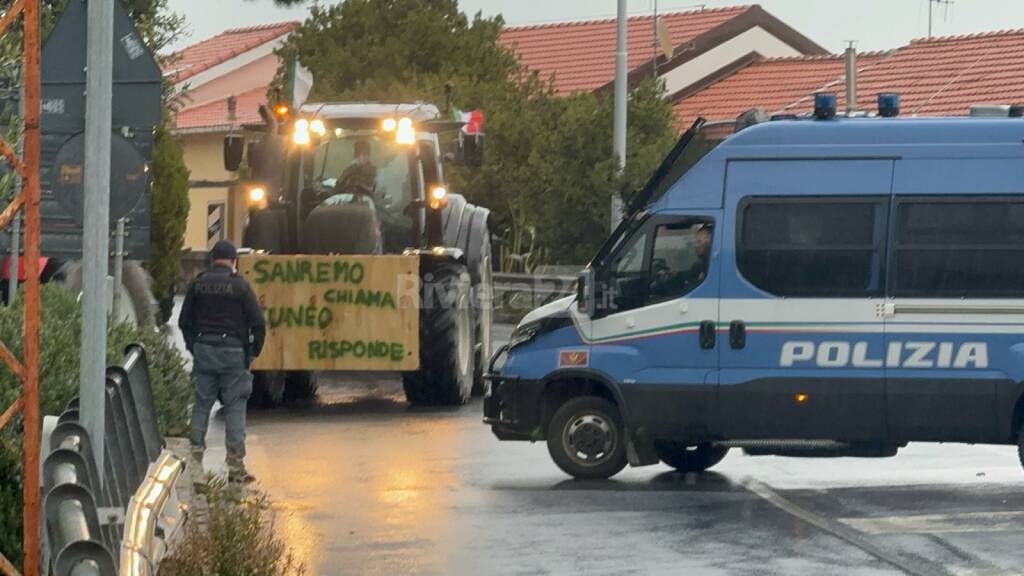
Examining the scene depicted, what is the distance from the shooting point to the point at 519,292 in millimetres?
37250

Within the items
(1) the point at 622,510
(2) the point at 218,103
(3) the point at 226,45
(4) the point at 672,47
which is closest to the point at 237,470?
(1) the point at 622,510

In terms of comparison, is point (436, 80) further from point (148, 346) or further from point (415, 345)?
point (148, 346)

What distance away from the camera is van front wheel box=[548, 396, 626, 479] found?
48.8 feet

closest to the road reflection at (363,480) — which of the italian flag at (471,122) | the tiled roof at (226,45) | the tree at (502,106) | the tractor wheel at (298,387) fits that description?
the tractor wheel at (298,387)

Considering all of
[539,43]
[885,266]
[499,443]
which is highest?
[539,43]

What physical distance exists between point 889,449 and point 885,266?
1254 mm

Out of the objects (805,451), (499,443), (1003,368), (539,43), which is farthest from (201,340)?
(539,43)

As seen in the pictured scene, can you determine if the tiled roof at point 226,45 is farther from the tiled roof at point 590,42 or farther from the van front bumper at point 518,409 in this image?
the van front bumper at point 518,409

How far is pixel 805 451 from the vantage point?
46.9 feet

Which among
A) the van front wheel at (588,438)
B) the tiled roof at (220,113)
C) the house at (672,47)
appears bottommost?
the van front wheel at (588,438)

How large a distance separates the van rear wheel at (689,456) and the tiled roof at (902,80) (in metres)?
26.6

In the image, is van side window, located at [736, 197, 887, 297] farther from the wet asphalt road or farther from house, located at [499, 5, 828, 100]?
house, located at [499, 5, 828, 100]

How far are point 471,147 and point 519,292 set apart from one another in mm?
16063

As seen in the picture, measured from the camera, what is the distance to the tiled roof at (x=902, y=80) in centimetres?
4422
